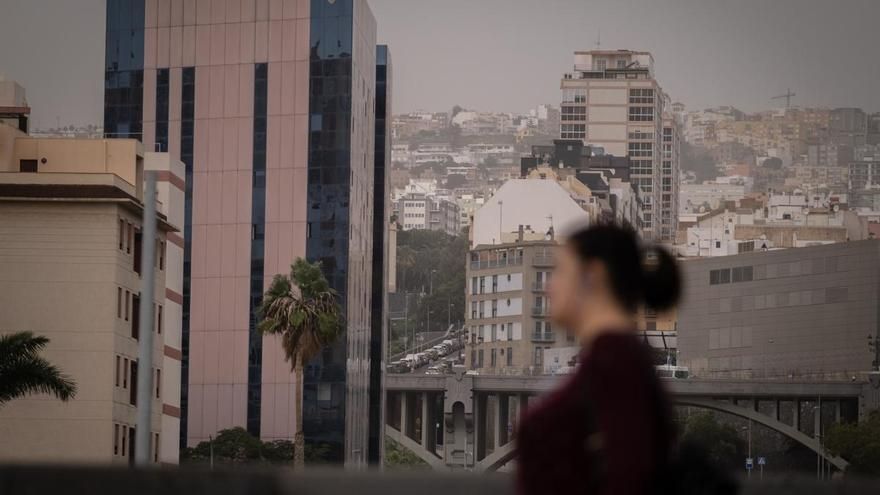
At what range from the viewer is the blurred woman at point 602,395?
210 inches

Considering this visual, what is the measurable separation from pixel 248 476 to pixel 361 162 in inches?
4909

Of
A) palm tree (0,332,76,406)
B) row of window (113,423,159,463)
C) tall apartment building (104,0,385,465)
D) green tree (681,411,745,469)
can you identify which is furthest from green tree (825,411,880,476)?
palm tree (0,332,76,406)

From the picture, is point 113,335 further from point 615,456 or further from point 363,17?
point 615,456

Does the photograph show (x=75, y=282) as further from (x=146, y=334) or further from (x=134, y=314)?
(x=146, y=334)

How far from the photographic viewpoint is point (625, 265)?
5727 mm

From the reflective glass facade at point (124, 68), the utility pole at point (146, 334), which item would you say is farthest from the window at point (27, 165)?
the utility pole at point (146, 334)

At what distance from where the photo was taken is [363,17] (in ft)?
424

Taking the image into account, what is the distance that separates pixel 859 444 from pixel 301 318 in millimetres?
66666

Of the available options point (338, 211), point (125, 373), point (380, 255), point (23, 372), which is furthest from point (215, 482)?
point (380, 255)

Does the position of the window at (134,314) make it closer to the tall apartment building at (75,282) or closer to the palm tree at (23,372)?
the tall apartment building at (75,282)

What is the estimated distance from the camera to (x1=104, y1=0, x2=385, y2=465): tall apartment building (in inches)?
4820

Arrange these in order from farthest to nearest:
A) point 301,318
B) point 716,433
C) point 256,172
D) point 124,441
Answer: point 716,433, point 256,172, point 301,318, point 124,441

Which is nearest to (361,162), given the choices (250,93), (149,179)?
(250,93)

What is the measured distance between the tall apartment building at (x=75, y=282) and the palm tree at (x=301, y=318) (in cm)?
1299
